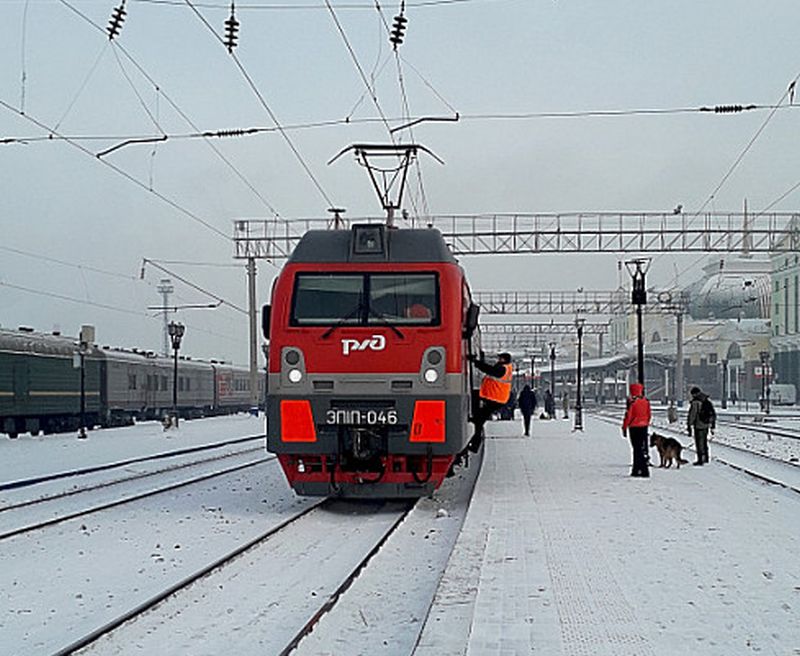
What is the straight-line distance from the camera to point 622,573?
9727mm

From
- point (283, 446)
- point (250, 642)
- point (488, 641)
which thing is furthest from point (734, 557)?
point (283, 446)

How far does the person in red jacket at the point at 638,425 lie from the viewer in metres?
18.6

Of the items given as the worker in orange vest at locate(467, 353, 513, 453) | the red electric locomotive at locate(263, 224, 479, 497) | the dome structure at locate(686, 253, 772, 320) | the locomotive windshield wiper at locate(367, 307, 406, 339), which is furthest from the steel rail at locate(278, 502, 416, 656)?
the dome structure at locate(686, 253, 772, 320)

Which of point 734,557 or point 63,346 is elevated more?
point 63,346

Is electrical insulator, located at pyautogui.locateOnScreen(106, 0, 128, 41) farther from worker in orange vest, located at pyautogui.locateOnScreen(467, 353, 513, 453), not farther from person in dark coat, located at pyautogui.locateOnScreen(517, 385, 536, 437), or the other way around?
person in dark coat, located at pyautogui.locateOnScreen(517, 385, 536, 437)

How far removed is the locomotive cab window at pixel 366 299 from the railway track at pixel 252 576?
8.04ft

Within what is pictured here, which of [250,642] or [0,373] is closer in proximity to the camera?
[250,642]

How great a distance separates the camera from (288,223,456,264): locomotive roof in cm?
1490

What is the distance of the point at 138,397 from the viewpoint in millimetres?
49562

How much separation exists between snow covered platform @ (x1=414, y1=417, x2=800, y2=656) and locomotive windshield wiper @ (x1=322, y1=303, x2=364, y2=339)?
2802 mm

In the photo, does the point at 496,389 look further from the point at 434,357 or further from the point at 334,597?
the point at 334,597

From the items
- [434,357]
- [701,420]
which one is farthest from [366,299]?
[701,420]

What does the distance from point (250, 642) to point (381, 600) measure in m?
1.71

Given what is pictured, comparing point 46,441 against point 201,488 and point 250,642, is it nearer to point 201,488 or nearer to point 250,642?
point 201,488
